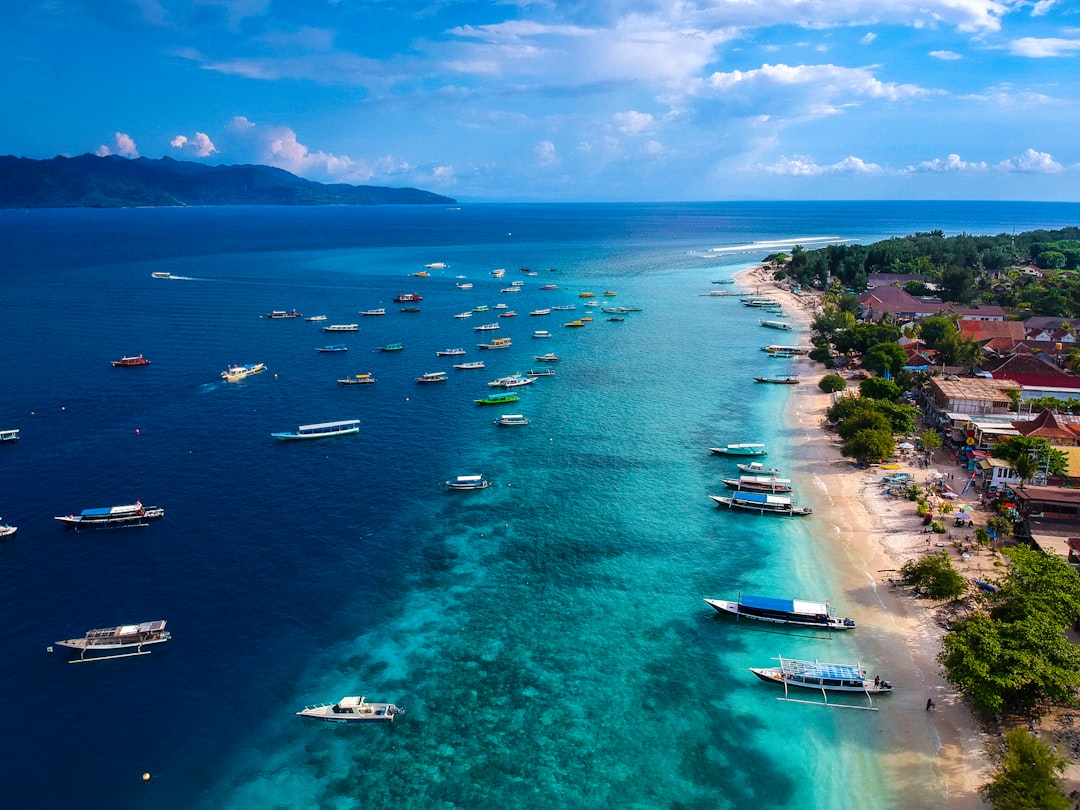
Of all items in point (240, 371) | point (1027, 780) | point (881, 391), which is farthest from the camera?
point (240, 371)

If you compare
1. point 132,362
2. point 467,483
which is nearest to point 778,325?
point 467,483

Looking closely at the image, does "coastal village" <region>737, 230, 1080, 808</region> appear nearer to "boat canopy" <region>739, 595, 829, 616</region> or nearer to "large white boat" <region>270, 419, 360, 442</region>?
"boat canopy" <region>739, 595, 829, 616</region>

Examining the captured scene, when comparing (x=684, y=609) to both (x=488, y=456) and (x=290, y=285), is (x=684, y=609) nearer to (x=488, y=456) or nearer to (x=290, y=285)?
(x=488, y=456)

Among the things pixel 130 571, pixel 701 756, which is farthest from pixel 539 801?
pixel 130 571

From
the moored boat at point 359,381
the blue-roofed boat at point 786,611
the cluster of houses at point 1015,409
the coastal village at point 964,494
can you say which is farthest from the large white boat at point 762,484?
the moored boat at point 359,381

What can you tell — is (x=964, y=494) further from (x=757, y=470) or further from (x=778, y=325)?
(x=778, y=325)

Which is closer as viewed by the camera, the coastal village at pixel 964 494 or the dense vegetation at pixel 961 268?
the coastal village at pixel 964 494

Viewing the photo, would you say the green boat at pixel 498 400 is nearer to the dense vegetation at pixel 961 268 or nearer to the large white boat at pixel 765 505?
the large white boat at pixel 765 505
